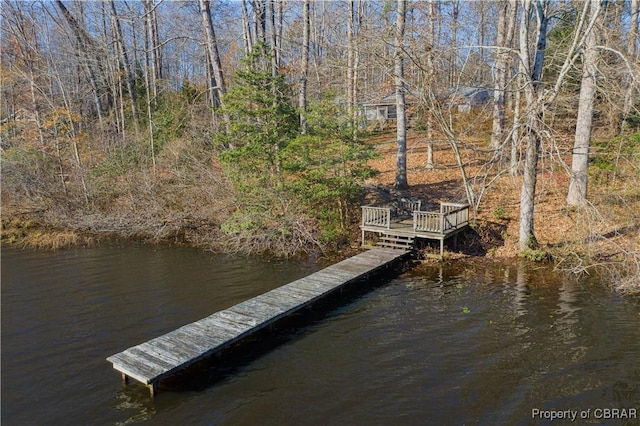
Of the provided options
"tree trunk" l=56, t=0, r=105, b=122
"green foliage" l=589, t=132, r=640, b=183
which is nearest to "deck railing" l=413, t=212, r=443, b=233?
"green foliage" l=589, t=132, r=640, b=183

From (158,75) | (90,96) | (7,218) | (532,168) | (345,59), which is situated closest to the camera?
(532,168)

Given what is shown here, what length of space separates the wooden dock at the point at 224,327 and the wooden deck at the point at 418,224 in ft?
5.52

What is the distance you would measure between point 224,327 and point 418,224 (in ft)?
25.3

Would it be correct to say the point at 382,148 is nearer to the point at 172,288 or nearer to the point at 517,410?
the point at 172,288

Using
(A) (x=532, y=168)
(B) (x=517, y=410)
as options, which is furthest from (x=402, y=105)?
(B) (x=517, y=410)

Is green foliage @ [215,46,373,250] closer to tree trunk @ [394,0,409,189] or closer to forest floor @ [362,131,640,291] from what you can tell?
tree trunk @ [394,0,409,189]

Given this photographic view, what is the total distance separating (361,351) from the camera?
8898 millimetres

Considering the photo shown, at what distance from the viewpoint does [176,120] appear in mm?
22969

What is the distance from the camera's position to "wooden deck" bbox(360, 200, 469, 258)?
14047mm

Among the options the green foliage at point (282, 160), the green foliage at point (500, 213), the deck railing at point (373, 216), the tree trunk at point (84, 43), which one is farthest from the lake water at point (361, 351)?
the tree trunk at point (84, 43)

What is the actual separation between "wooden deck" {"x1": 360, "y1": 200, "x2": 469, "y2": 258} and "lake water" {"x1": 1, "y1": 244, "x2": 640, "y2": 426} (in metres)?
1.13

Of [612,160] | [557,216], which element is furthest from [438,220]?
[612,160]

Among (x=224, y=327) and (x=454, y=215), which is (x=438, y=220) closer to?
(x=454, y=215)

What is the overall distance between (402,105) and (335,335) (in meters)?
11.2
